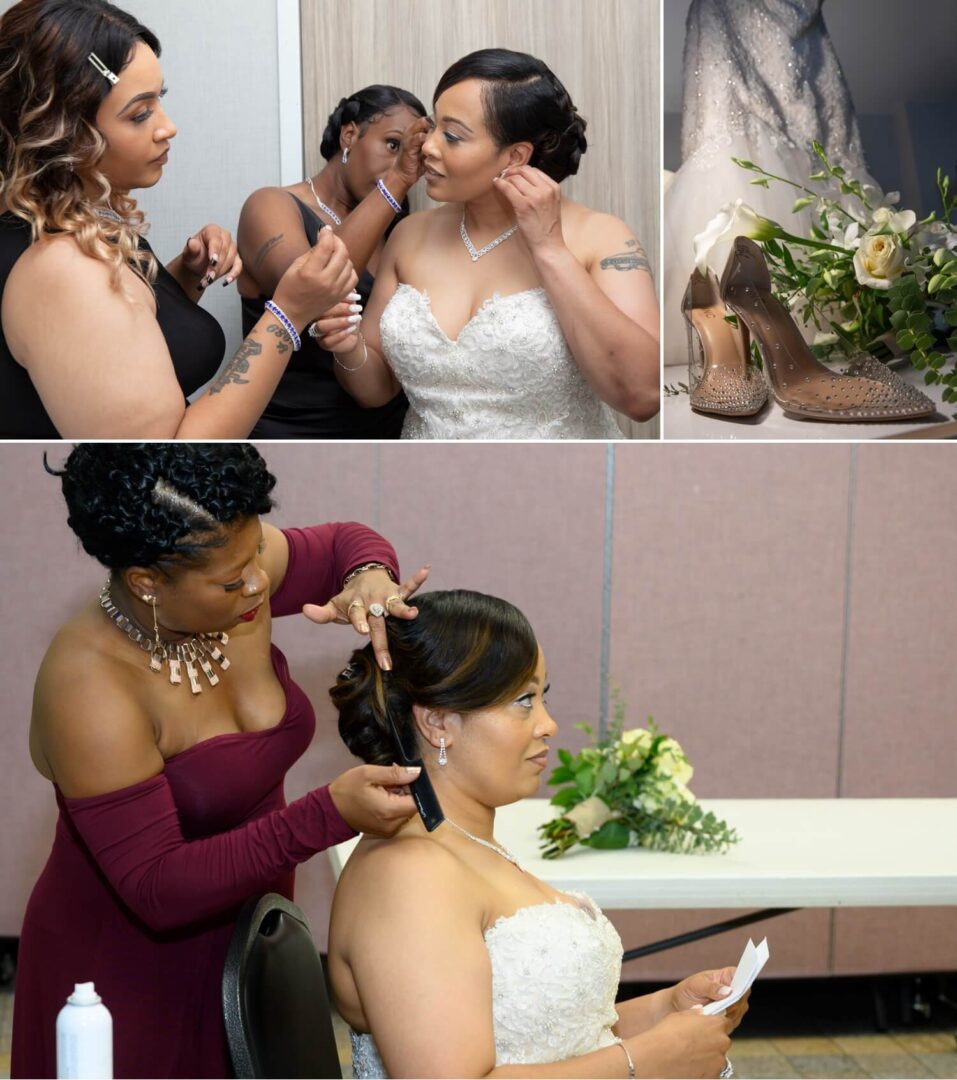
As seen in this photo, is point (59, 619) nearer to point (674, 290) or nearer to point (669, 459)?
point (669, 459)

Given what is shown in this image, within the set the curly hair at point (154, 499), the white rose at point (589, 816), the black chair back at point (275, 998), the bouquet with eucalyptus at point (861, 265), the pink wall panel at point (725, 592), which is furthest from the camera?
the pink wall panel at point (725, 592)

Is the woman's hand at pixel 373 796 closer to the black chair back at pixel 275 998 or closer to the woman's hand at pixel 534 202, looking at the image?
the black chair back at pixel 275 998

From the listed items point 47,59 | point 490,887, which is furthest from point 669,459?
point 47,59

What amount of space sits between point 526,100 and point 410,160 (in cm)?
15

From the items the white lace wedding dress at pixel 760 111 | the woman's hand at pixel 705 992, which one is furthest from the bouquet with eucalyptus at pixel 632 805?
the white lace wedding dress at pixel 760 111

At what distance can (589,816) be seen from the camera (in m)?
2.41

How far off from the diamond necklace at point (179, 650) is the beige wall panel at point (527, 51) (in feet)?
1.81

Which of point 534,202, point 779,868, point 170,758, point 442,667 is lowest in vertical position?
point 779,868

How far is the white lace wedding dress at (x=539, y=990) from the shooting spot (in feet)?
4.78

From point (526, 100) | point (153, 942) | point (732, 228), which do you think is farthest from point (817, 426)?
point (153, 942)

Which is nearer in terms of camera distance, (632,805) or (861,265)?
(861,265)

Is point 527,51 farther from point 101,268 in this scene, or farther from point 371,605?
point 371,605

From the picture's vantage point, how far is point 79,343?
140 centimetres

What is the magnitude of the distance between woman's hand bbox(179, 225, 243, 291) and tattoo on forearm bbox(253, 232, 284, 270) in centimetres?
3
